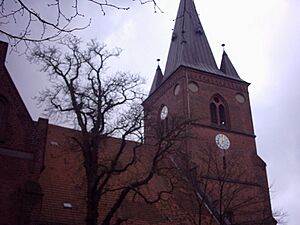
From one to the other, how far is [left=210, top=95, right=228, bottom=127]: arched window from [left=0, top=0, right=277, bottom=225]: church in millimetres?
70

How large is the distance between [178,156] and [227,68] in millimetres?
17844

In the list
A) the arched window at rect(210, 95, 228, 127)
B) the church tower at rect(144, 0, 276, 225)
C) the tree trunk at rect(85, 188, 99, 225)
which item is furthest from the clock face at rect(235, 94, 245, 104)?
the tree trunk at rect(85, 188, 99, 225)

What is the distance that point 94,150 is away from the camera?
47.9ft

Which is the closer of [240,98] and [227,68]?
[240,98]

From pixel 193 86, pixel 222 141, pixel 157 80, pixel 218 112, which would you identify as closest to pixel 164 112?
pixel 193 86

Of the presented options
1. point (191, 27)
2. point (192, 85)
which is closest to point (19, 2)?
point (192, 85)

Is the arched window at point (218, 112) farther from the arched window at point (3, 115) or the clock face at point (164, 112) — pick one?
the arched window at point (3, 115)

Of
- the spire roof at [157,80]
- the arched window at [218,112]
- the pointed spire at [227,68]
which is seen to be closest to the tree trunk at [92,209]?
the arched window at [218,112]

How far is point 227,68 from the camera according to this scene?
34562mm

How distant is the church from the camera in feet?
51.8

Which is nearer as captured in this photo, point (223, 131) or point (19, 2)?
point (19, 2)

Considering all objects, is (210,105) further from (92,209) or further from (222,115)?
(92,209)

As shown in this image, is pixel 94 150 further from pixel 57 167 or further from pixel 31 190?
pixel 57 167

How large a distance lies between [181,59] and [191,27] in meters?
5.04
